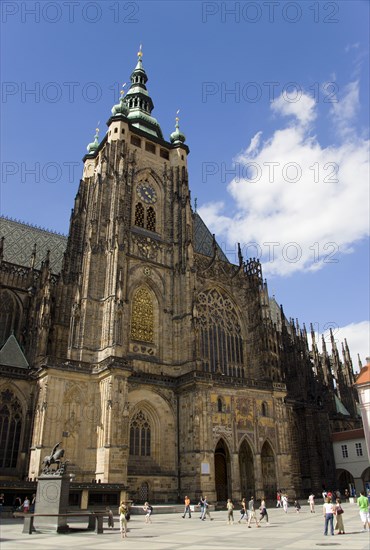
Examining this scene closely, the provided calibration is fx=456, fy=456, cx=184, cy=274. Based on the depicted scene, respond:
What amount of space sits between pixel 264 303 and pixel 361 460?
17.9 metres

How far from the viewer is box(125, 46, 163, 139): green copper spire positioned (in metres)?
45.8

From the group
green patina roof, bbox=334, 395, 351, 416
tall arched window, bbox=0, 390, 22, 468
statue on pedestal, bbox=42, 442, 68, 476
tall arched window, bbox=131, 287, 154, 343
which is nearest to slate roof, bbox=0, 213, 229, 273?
tall arched window, bbox=131, 287, 154, 343

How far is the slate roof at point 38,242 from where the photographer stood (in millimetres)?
44469

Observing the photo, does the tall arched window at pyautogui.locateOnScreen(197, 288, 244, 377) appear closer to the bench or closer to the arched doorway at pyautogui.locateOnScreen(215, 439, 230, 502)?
the arched doorway at pyautogui.locateOnScreen(215, 439, 230, 502)

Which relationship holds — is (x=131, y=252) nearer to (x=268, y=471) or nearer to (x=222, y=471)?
(x=222, y=471)

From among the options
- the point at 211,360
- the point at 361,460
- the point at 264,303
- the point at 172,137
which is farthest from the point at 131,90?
the point at 361,460

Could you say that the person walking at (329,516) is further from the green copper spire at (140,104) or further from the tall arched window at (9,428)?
the green copper spire at (140,104)

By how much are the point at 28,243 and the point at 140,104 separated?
62.3 feet

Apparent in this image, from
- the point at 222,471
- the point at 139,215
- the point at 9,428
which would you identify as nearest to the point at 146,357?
the point at 222,471

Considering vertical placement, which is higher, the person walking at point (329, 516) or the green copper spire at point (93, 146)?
the green copper spire at point (93, 146)

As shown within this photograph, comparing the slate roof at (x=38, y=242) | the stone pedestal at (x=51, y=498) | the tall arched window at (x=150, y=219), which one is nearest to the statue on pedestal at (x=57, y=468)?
the stone pedestal at (x=51, y=498)

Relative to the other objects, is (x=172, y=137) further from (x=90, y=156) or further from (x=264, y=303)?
(x=264, y=303)

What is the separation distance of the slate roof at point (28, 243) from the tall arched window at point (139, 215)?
1078 cm

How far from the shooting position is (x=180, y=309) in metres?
37.0
